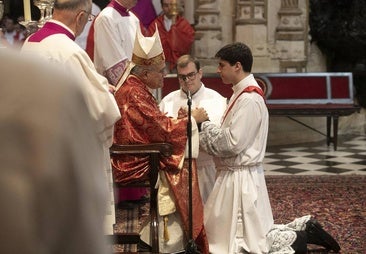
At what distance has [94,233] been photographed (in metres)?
0.72

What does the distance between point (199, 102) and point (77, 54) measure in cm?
175

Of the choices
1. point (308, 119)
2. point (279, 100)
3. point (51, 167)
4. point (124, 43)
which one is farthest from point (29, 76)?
point (308, 119)

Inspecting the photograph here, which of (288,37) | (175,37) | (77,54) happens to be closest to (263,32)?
(288,37)

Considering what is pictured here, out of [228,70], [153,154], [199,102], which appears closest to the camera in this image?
[153,154]

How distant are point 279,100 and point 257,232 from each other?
5443 mm

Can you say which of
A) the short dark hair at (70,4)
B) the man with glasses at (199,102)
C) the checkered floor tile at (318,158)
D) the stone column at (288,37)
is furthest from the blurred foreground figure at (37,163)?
the stone column at (288,37)

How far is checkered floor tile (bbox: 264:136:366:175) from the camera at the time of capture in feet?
28.4

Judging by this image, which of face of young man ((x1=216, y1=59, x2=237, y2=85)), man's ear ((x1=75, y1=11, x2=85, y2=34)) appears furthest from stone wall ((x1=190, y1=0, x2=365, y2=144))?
man's ear ((x1=75, y1=11, x2=85, y2=34))

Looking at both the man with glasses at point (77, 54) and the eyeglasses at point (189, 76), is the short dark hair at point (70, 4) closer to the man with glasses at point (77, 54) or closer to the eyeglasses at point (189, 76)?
the man with glasses at point (77, 54)

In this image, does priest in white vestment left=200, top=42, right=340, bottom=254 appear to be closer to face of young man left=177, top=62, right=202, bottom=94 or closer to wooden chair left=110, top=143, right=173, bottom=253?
wooden chair left=110, top=143, right=173, bottom=253

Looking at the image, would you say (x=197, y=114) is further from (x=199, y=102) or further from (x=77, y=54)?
(x=77, y=54)

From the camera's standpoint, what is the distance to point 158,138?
4.87 meters

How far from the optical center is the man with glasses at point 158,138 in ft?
16.0

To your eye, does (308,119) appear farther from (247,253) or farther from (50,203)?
(50,203)
